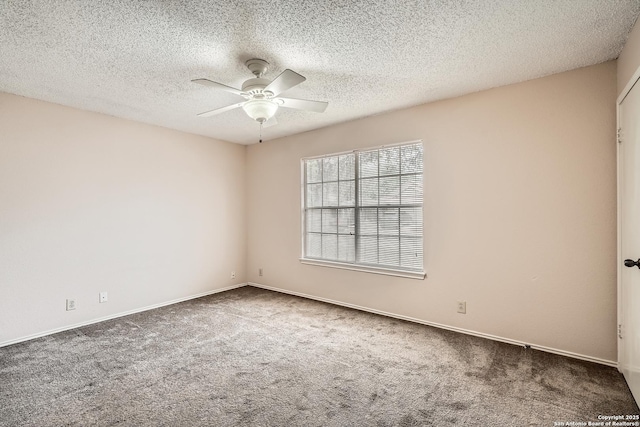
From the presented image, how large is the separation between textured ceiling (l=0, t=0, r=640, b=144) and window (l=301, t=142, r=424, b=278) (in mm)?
871

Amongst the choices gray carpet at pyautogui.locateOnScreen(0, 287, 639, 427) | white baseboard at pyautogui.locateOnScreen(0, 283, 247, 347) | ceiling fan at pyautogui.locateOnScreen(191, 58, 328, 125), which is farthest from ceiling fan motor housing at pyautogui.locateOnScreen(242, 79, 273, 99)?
white baseboard at pyautogui.locateOnScreen(0, 283, 247, 347)

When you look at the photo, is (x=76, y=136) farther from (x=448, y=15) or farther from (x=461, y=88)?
(x=461, y=88)

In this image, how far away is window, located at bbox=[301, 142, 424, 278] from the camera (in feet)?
12.0

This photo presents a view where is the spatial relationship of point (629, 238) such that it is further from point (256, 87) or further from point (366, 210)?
point (256, 87)

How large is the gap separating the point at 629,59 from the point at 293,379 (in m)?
3.35

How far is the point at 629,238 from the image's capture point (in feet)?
7.15

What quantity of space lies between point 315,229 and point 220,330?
1.94 meters

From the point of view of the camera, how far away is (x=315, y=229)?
4.67m

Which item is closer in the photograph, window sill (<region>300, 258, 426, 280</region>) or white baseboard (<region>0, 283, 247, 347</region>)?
white baseboard (<region>0, 283, 247, 347</region>)

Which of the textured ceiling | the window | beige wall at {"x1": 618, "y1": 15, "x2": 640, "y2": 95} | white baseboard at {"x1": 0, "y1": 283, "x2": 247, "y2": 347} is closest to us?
the textured ceiling

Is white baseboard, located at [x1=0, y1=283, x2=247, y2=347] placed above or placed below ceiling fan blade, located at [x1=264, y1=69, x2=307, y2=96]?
below

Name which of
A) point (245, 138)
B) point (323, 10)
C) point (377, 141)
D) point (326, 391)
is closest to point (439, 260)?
point (377, 141)

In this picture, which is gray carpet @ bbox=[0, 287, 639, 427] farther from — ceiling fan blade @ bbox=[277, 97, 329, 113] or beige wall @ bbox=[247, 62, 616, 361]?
ceiling fan blade @ bbox=[277, 97, 329, 113]

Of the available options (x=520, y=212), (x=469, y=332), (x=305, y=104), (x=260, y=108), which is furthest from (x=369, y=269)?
(x=260, y=108)
